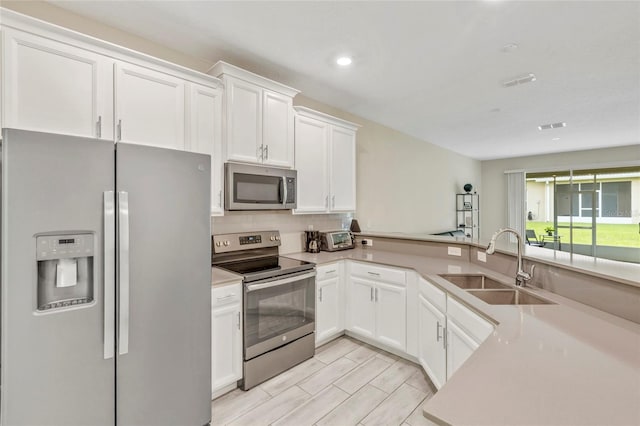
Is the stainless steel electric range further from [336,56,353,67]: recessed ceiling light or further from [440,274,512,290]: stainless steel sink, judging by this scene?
[336,56,353,67]: recessed ceiling light

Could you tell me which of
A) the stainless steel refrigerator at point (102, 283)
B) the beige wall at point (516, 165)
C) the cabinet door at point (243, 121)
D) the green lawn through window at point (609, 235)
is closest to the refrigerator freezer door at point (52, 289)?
the stainless steel refrigerator at point (102, 283)

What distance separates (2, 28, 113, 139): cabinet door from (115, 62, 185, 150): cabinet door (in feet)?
0.21

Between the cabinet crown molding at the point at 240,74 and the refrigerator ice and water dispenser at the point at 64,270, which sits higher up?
the cabinet crown molding at the point at 240,74

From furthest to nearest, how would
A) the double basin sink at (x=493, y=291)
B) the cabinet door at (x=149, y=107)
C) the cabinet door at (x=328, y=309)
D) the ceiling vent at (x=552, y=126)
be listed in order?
the ceiling vent at (x=552, y=126), the cabinet door at (x=328, y=309), the cabinet door at (x=149, y=107), the double basin sink at (x=493, y=291)

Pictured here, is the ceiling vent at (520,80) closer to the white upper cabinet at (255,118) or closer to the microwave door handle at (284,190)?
the white upper cabinet at (255,118)

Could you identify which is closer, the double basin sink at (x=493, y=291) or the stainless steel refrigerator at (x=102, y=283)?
the stainless steel refrigerator at (x=102, y=283)

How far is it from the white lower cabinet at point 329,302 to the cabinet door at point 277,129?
112 cm

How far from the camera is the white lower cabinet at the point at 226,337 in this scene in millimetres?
2088

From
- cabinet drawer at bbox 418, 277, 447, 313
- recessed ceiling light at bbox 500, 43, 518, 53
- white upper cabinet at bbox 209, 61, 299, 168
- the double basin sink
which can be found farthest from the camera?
white upper cabinet at bbox 209, 61, 299, 168

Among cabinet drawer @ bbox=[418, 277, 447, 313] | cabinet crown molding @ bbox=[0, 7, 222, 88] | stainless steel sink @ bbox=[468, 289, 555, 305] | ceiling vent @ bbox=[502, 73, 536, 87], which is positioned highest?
ceiling vent @ bbox=[502, 73, 536, 87]

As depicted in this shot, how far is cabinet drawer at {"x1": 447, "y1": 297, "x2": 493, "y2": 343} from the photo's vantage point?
58.8 inches

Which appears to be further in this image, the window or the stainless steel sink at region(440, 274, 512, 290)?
the window

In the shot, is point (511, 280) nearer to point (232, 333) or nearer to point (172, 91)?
point (232, 333)

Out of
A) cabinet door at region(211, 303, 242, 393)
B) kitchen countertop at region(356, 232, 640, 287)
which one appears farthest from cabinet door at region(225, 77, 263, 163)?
kitchen countertop at region(356, 232, 640, 287)
